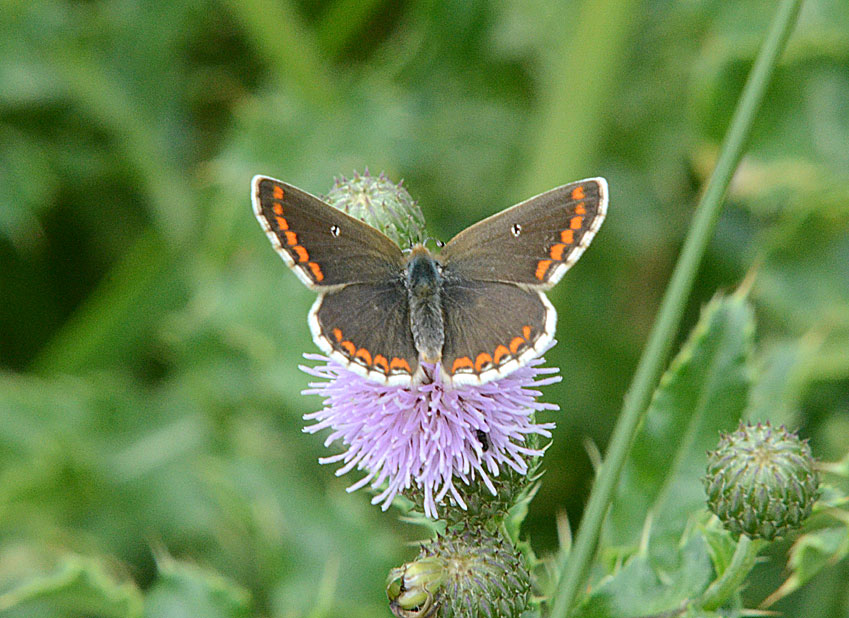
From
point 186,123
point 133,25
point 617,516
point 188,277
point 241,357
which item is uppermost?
point 133,25

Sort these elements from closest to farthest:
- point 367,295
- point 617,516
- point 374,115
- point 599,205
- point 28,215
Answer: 1. point 599,205
2. point 367,295
3. point 617,516
4. point 374,115
5. point 28,215

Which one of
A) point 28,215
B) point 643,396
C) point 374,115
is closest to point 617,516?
point 643,396

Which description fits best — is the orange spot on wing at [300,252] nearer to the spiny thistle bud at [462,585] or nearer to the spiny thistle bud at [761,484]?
the spiny thistle bud at [462,585]

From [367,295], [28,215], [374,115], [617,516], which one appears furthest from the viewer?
[28,215]

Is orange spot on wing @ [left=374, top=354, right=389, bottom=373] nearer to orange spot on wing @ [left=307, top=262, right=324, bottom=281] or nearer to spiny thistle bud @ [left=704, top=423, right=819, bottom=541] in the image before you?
orange spot on wing @ [left=307, top=262, right=324, bottom=281]

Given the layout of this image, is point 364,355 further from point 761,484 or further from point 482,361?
point 761,484

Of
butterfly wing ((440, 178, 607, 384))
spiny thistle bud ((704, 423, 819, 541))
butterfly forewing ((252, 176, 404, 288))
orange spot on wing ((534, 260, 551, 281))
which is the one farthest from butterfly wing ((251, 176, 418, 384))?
spiny thistle bud ((704, 423, 819, 541))

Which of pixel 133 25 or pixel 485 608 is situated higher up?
pixel 133 25

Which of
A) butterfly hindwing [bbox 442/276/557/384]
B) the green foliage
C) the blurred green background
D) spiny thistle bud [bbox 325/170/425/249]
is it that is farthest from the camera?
the blurred green background

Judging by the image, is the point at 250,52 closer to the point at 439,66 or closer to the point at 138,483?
the point at 439,66
